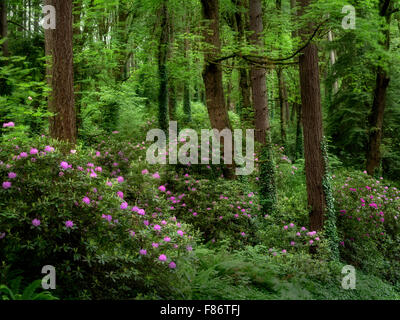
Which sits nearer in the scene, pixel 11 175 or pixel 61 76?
pixel 11 175

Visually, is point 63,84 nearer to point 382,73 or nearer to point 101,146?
point 101,146

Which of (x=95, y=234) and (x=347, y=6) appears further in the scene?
(x=347, y=6)

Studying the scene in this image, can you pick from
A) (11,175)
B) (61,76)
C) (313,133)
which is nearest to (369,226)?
(313,133)

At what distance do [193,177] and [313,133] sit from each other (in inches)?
116

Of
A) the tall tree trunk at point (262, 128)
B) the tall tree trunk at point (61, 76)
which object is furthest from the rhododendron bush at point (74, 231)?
the tall tree trunk at point (262, 128)

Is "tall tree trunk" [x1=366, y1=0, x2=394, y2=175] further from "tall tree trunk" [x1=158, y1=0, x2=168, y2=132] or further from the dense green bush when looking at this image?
"tall tree trunk" [x1=158, y1=0, x2=168, y2=132]

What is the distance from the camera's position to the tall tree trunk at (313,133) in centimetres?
752

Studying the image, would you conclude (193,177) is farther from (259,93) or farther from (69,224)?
(69,224)

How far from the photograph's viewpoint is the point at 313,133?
7.66 metres

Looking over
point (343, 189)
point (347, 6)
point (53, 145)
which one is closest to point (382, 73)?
point (343, 189)

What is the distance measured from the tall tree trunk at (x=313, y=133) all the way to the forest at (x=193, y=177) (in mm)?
28

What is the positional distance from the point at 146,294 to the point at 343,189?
7.52m
